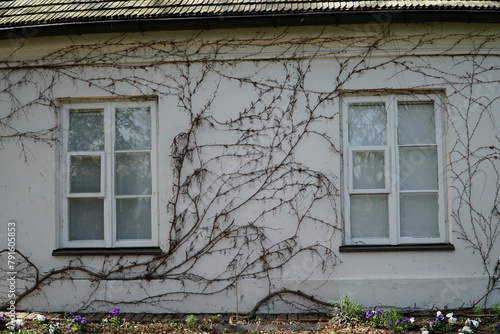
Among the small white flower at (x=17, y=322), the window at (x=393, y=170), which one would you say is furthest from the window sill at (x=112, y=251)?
the window at (x=393, y=170)

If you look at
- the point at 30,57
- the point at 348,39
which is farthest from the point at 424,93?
the point at 30,57

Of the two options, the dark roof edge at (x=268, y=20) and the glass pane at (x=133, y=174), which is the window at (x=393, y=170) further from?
the glass pane at (x=133, y=174)

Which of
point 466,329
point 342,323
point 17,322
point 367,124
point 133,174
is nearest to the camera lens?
point 466,329

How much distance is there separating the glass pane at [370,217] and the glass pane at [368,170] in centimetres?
16

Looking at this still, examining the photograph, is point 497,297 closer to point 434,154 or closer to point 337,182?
point 434,154

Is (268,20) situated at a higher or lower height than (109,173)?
higher

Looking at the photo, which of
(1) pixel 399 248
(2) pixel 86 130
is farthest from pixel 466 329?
(2) pixel 86 130

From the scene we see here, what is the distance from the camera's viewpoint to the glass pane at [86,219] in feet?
19.9

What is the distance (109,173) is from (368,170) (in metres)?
3.28

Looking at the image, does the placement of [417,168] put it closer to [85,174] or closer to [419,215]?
[419,215]

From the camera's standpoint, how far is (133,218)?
6047mm

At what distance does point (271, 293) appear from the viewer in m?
5.75

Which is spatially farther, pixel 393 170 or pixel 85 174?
pixel 85 174

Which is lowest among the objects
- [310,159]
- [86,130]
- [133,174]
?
[133,174]
